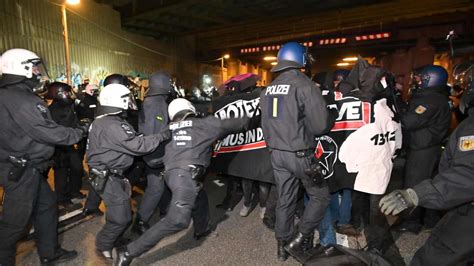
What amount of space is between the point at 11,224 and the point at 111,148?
1125 millimetres

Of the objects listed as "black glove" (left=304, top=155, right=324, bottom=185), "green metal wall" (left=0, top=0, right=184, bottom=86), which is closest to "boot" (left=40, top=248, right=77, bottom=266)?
"black glove" (left=304, top=155, right=324, bottom=185)

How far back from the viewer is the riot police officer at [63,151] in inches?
198

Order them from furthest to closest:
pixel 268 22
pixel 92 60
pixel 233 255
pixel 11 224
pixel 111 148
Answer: pixel 268 22 < pixel 92 60 < pixel 233 255 < pixel 111 148 < pixel 11 224

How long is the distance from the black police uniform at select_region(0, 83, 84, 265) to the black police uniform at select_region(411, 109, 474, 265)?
3.20m

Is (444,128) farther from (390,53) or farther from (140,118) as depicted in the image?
(390,53)

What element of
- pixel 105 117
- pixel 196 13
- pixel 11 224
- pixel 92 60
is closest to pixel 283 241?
pixel 105 117

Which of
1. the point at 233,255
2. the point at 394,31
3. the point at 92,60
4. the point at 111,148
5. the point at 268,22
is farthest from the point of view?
the point at 268,22

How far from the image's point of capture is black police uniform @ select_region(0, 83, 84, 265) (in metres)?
2.86

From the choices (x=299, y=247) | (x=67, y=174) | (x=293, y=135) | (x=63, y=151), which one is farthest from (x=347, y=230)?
(x=63, y=151)

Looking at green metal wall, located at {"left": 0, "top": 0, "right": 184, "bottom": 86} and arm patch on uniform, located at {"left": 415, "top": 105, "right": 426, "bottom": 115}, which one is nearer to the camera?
arm patch on uniform, located at {"left": 415, "top": 105, "right": 426, "bottom": 115}

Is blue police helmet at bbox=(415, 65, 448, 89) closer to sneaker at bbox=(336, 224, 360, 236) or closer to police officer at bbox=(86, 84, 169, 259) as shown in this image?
sneaker at bbox=(336, 224, 360, 236)

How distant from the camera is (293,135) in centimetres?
312

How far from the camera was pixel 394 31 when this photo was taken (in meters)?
15.1

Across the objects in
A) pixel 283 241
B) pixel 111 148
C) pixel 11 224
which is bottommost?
pixel 283 241
